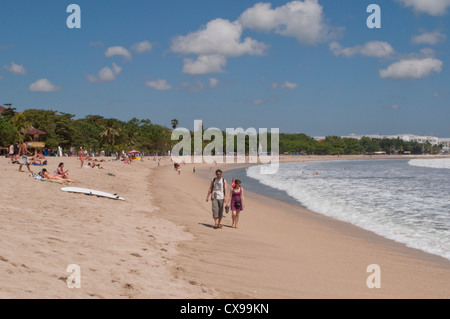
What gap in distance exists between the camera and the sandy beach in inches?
200

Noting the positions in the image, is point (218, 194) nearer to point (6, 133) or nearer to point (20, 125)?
point (6, 133)

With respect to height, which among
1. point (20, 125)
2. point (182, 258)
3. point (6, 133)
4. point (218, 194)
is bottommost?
point (182, 258)

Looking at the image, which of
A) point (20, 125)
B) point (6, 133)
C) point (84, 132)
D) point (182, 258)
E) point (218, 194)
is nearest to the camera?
point (182, 258)

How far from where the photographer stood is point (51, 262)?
5391 millimetres

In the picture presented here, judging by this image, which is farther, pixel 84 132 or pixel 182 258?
pixel 84 132

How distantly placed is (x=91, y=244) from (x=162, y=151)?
328 ft

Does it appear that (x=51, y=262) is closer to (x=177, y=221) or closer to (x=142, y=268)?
(x=142, y=268)

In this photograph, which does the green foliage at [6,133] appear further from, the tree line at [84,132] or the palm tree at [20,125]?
the palm tree at [20,125]

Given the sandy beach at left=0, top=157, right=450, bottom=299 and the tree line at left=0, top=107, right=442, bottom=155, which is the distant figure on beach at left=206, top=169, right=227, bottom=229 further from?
the tree line at left=0, top=107, right=442, bottom=155

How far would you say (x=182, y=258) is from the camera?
6891 mm

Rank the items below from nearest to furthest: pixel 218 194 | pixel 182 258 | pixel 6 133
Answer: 1. pixel 182 258
2. pixel 218 194
3. pixel 6 133

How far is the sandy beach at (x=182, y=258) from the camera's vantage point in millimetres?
5078

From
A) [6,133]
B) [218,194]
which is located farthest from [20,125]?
[218,194]

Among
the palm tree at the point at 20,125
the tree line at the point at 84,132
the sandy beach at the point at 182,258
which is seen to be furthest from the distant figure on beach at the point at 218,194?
the palm tree at the point at 20,125
